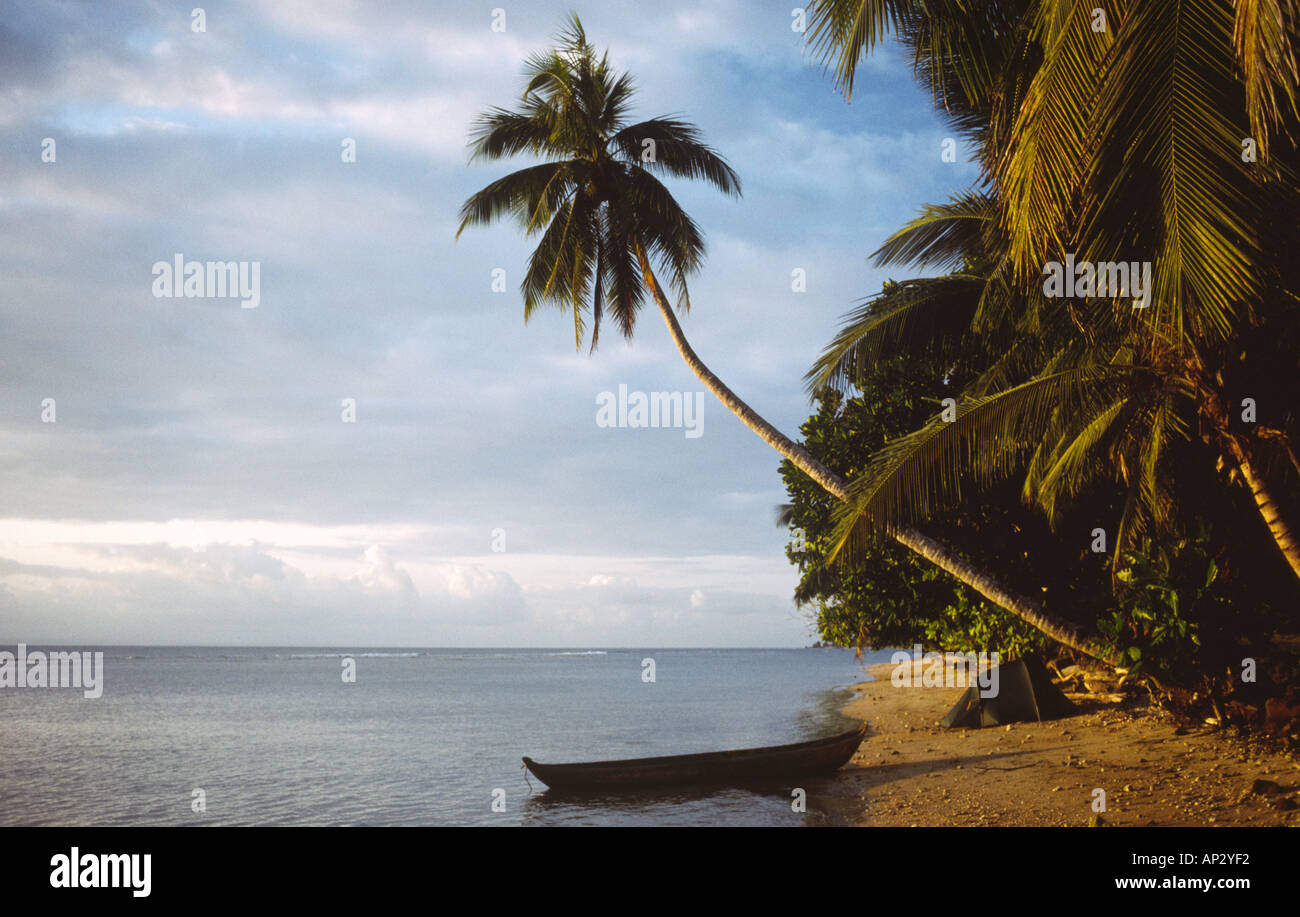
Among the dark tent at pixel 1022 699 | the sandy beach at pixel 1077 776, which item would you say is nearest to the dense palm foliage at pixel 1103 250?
the sandy beach at pixel 1077 776

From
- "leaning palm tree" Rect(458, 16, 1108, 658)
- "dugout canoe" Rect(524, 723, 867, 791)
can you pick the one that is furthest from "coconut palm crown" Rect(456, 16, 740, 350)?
"dugout canoe" Rect(524, 723, 867, 791)

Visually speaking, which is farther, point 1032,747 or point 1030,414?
point 1032,747

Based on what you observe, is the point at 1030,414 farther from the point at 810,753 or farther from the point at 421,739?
the point at 421,739

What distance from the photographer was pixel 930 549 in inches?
482

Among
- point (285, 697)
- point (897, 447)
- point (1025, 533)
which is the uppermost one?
point (897, 447)

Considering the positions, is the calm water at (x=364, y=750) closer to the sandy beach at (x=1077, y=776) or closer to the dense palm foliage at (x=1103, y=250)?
the sandy beach at (x=1077, y=776)

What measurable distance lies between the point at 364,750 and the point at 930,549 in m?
20.6

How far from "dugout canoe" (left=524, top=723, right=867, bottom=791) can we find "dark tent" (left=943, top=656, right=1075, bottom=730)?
10.5 feet

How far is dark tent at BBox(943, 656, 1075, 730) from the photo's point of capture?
1716cm

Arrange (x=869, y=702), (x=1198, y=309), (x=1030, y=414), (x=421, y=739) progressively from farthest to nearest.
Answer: (x=869, y=702)
(x=421, y=739)
(x=1030, y=414)
(x=1198, y=309)

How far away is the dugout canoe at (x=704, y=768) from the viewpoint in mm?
16047

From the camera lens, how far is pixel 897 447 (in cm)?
1012
